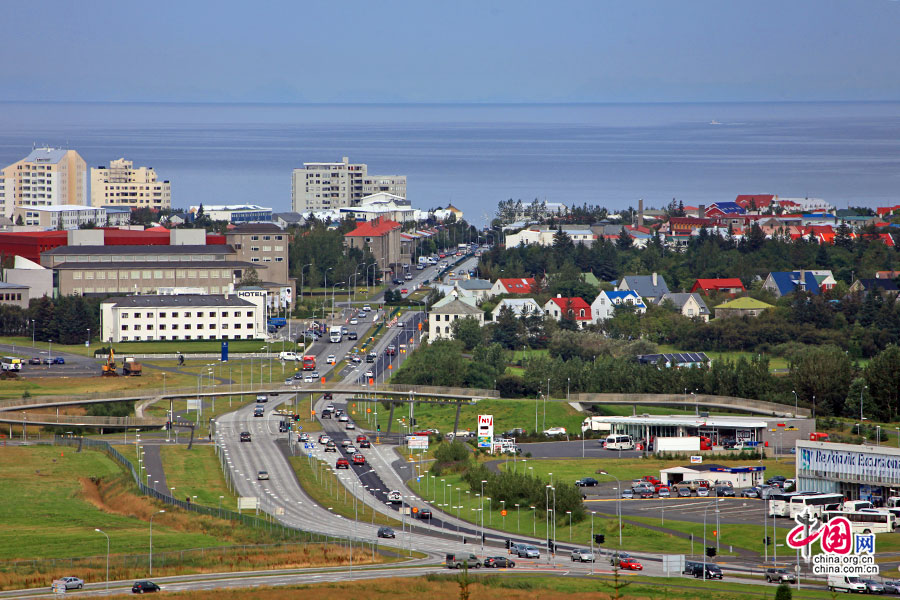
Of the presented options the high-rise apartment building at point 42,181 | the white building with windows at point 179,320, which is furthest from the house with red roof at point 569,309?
the high-rise apartment building at point 42,181

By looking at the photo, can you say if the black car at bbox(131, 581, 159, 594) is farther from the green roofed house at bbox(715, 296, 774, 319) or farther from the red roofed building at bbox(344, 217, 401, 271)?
the red roofed building at bbox(344, 217, 401, 271)

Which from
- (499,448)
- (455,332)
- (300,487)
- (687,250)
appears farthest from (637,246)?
(300,487)

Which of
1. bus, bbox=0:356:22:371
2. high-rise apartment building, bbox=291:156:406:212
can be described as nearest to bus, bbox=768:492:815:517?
bus, bbox=0:356:22:371

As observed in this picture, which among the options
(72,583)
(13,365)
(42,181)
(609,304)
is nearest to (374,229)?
(609,304)

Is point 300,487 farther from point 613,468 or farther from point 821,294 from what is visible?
point 821,294

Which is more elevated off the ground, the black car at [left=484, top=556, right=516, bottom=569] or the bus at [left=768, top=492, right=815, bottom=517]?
the bus at [left=768, top=492, right=815, bottom=517]
